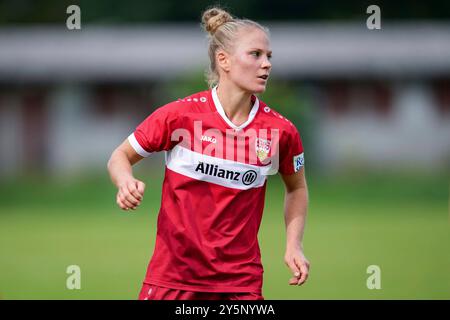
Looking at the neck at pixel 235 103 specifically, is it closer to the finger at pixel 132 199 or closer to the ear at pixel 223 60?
the ear at pixel 223 60

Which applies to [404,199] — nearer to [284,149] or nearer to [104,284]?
[104,284]

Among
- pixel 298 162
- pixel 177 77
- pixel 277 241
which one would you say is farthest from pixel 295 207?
pixel 177 77

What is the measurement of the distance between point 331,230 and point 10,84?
2000 centimetres

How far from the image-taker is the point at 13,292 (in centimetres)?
859

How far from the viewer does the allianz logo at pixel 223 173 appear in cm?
496

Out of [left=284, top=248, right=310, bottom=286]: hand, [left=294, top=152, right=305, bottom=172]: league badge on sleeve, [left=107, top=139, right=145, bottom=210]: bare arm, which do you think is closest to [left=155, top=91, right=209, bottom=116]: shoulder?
[left=107, top=139, right=145, bottom=210]: bare arm

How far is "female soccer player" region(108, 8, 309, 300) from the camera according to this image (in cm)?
484

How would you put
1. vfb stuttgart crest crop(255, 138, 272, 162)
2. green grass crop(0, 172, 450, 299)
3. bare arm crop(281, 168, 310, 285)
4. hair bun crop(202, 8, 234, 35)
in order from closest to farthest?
1. vfb stuttgart crest crop(255, 138, 272, 162)
2. bare arm crop(281, 168, 310, 285)
3. hair bun crop(202, 8, 234, 35)
4. green grass crop(0, 172, 450, 299)

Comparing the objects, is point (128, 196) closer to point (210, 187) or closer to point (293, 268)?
point (210, 187)

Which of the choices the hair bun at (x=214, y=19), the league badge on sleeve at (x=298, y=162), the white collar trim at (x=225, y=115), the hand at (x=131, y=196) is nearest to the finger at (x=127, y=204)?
the hand at (x=131, y=196)

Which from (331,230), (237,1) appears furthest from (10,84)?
(331,230)

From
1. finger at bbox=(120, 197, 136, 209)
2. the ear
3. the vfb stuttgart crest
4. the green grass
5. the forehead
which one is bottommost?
the green grass

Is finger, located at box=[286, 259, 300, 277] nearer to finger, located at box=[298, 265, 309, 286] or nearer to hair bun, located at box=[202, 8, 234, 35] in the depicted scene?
finger, located at box=[298, 265, 309, 286]

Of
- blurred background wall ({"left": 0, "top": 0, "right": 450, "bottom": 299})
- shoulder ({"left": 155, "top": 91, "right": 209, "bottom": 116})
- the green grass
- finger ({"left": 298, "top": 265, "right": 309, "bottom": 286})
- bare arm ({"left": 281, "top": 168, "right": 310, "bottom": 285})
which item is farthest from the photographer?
blurred background wall ({"left": 0, "top": 0, "right": 450, "bottom": 299})
